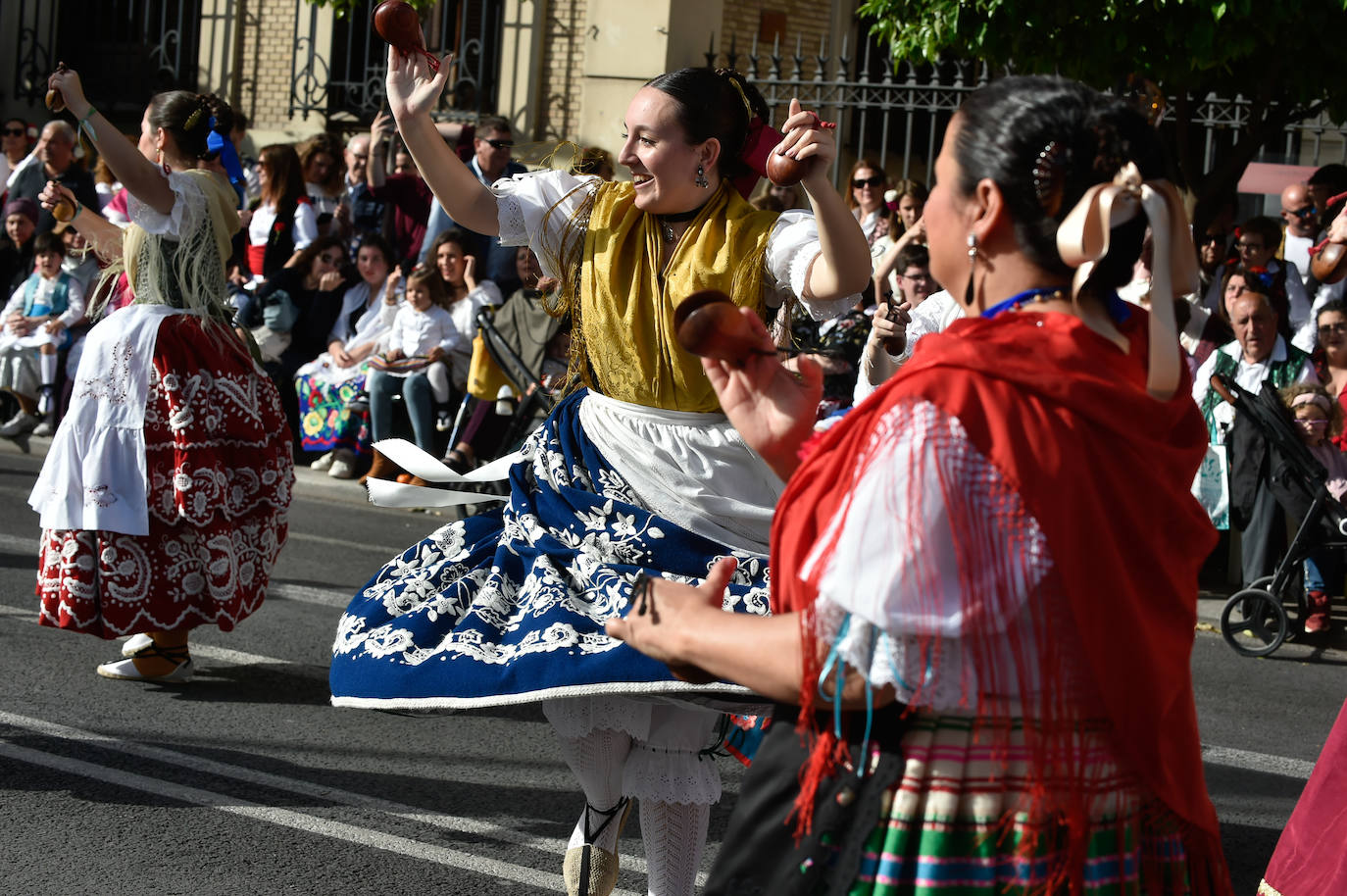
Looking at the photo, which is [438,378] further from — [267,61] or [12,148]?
[267,61]

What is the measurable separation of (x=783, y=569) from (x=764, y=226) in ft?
5.17

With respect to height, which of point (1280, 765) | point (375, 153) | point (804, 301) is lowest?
point (1280, 765)

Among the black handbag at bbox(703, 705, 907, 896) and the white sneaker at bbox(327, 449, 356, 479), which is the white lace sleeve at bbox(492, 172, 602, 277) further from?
the white sneaker at bbox(327, 449, 356, 479)

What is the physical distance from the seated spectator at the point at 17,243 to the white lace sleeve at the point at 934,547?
40.1 feet

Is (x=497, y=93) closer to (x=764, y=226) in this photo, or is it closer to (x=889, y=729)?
(x=764, y=226)

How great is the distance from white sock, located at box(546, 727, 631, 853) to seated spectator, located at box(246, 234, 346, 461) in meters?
8.19

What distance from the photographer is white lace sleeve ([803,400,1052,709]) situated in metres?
1.66

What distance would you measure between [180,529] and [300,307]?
6048 millimetres

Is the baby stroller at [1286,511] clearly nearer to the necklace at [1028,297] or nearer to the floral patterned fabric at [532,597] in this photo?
the floral patterned fabric at [532,597]

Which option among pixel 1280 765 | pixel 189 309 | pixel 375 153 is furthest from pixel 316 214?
pixel 1280 765

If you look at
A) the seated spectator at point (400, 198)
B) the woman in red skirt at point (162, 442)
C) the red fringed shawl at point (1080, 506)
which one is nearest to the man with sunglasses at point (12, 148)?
the seated spectator at point (400, 198)

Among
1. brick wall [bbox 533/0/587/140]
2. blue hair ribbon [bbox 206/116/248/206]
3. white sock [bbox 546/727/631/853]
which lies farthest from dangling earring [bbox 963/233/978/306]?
brick wall [bbox 533/0/587/140]

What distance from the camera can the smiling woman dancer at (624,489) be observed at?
306 cm

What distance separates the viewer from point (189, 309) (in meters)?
5.39
